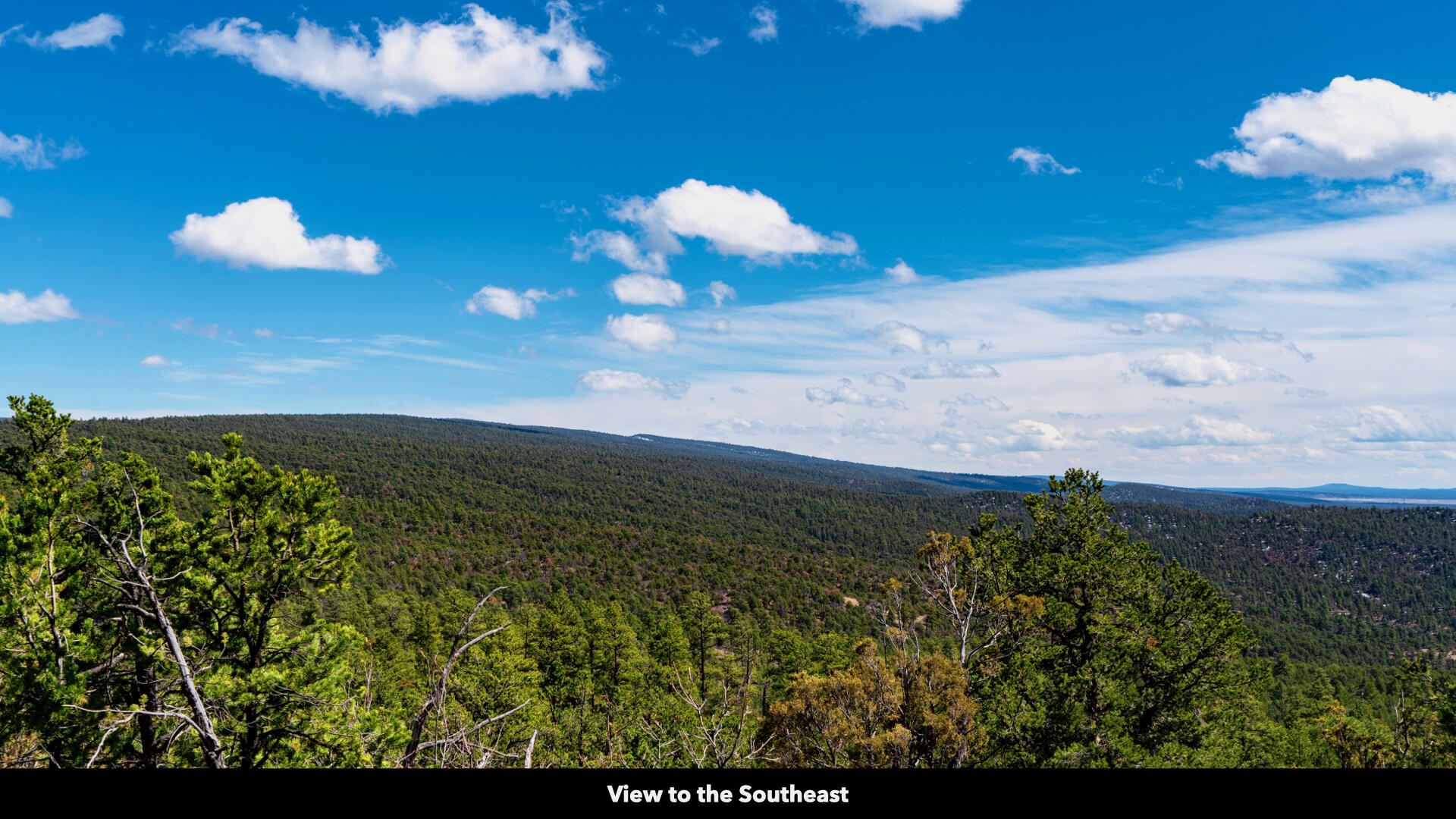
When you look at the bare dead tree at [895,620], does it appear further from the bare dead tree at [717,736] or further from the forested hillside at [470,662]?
the bare dead tree at [717,736]

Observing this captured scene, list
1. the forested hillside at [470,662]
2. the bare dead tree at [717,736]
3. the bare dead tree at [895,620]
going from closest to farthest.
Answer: the bare dead tree at [717,736] < the forested hillside at [470,662] < the bare dead tree at [895,620]


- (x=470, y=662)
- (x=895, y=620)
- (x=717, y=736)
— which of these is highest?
(x=717, y=736)

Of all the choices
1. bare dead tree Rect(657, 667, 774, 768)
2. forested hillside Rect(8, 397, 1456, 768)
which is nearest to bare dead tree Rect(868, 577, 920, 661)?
A: forested hillside Rect(8, 397, 1456, 768)

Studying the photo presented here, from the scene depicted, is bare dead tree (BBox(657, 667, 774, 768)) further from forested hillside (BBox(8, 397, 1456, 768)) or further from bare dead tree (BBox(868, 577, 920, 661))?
bare dead tree (BBox(868, 577, 920, 661))

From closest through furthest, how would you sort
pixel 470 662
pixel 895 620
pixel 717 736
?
1. pixel 717 736
2. pixel 895 620
3. pixel 470 662

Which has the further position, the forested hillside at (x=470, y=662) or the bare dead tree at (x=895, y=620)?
the bare dead tree at (x=895, y=620)

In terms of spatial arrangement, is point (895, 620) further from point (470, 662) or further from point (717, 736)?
point (470, 662)

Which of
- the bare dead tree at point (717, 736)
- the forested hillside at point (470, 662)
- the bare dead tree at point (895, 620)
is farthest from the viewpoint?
the bare dead tree at point (895, 620)

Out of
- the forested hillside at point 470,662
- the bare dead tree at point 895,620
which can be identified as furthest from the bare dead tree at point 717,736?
the bare dead tree at point 895,620

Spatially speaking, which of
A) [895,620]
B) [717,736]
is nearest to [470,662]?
[895,620]

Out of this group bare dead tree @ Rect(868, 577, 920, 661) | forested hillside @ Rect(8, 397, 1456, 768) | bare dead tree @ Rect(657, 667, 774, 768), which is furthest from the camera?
bare dead tree @ Rect(868, 577, 920, 661)

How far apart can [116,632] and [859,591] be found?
13806cm

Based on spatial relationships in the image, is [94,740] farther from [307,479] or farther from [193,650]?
[307,479]
